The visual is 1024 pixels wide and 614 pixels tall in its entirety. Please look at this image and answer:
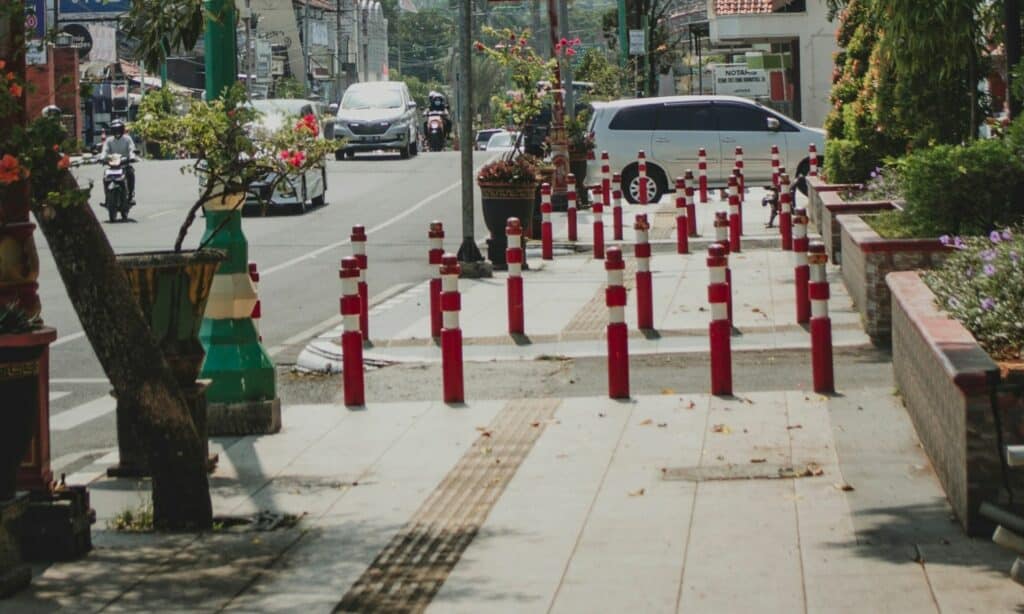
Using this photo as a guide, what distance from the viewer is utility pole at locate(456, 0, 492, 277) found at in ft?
73.4

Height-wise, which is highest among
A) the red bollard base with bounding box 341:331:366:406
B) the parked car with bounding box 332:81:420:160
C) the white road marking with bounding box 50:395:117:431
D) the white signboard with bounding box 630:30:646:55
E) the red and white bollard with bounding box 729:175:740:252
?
the white signboard with bounding box 630:30:646:55

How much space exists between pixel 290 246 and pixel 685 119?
412 inches

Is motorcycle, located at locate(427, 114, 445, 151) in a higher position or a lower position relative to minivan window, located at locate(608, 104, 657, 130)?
higher

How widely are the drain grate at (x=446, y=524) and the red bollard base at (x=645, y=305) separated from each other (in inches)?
151

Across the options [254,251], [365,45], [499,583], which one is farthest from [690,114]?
[365,45]

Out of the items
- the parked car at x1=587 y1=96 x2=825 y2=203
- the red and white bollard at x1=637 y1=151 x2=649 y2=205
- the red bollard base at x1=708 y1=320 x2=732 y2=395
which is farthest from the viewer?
the parked car at x1=587 y1=96 x2=825 y2=203

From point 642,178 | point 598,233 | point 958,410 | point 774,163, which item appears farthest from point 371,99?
point 958,410

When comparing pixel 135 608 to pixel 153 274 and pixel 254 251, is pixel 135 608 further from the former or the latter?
pixel 254 251

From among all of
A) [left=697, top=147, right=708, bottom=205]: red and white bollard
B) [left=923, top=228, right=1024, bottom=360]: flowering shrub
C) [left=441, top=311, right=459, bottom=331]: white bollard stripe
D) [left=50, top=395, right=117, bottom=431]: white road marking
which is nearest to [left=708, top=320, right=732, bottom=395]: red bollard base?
[left=923, top=228, right=1024, bottom=360]: flowering shrub

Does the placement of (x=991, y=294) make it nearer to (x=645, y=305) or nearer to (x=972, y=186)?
(x=972, y=186)

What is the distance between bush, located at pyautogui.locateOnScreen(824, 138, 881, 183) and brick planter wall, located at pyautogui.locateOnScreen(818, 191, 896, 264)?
90 centimetres

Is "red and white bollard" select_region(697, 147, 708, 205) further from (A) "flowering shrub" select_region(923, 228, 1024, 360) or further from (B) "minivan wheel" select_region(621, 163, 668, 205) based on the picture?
(A) "flowering shrub" select_region(923, 228, 1024, 360)

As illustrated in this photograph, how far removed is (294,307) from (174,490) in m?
10.9

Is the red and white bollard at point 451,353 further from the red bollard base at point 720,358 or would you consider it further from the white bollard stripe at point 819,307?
the white bollard stripe at point 819,307
